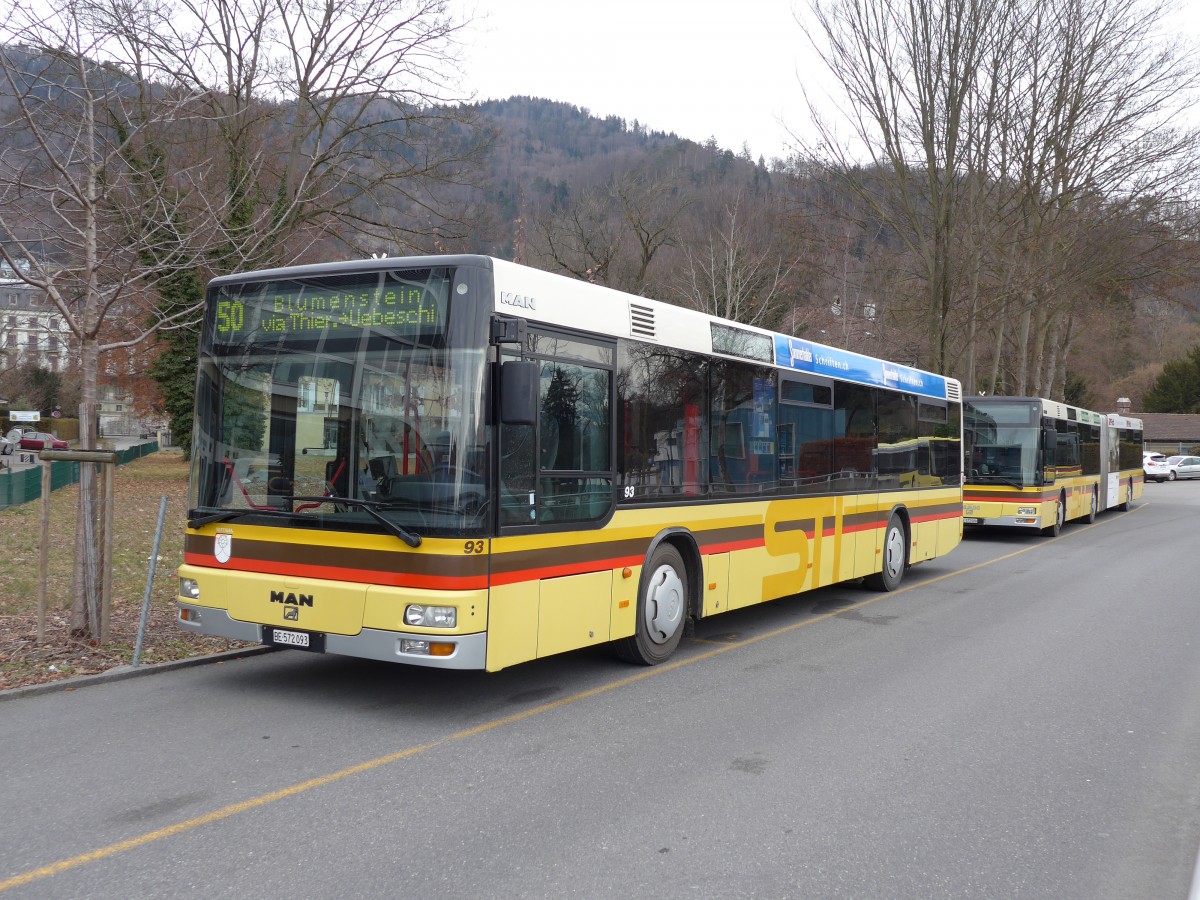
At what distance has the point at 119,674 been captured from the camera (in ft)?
23.5

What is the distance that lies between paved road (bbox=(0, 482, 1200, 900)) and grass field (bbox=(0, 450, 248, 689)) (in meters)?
0.63

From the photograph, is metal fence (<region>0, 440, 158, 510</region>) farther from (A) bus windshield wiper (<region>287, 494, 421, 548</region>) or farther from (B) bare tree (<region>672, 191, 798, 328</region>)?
(B) bare tree (<region>672, 191, 798, 328</region>)

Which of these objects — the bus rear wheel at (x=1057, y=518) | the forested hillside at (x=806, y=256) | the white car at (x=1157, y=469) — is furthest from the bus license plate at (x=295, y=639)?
the white car at (x=1157, y=469)

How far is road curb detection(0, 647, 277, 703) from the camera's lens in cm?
665

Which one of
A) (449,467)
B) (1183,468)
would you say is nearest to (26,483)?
(449,467)

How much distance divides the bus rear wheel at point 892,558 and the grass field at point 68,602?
8.05 meters

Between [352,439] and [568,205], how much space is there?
32.7 m

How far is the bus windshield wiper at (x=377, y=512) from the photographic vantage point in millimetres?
5980

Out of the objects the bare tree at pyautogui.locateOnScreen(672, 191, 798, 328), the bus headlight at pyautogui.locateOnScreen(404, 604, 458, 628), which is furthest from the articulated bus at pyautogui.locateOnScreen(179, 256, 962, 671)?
the bare tree at pyautogui.locateOnScreen(672, 191, 798, 328)

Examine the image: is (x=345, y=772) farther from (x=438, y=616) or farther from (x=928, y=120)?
(x=928, y=120)

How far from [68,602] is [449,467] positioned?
5.76 m

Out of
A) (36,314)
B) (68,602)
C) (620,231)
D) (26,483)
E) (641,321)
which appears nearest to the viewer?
(641,321)

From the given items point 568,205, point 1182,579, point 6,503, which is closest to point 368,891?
point 1182,579

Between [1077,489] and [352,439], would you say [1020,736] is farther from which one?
[1077,489]
